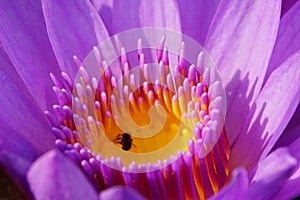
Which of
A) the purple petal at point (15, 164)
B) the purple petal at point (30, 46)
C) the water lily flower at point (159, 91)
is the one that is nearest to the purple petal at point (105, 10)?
the water lily flower at point (159, 91)

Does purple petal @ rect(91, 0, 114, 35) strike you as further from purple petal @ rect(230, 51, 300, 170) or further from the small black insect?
purple petal @ rect(230, 51, 300, 170)

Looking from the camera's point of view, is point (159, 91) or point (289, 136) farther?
point (159, 91)

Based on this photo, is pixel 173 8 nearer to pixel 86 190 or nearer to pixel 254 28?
pixel 254 28

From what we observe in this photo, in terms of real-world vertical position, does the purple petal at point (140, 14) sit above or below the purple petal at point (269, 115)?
above

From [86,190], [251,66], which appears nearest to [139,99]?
[251,66]

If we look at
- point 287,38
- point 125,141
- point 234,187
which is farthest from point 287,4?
point 234,187

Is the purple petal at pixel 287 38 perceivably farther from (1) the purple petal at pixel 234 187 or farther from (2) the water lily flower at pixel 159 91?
(1) the purple petal at pixel 234 187

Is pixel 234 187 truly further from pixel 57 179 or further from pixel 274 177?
pixel 57 179

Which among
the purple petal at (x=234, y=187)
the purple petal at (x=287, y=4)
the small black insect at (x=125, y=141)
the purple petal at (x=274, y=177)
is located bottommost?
the small black insect at (x=125, y=141)

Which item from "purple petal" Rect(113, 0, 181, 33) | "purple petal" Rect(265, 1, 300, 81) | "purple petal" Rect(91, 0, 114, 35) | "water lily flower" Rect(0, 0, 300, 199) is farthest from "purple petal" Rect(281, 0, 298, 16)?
"purple petal" Rect(91, 0, 114, 35)
